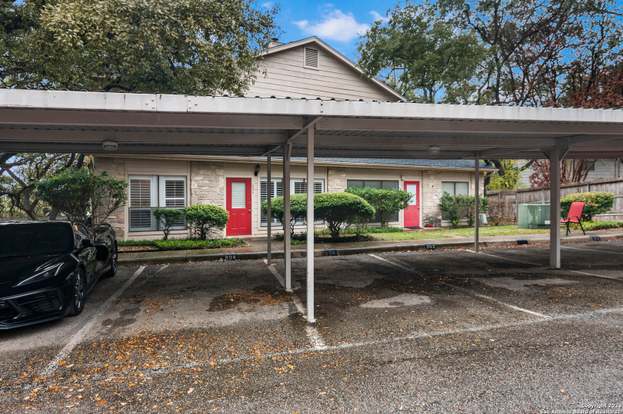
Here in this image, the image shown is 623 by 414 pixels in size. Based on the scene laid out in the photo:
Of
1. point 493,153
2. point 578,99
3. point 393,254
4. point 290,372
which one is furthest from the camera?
point 578,99

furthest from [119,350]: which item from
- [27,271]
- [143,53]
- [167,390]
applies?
[143,53]

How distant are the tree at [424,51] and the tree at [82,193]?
668 inches

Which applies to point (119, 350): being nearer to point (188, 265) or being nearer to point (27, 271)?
point (27, 271)

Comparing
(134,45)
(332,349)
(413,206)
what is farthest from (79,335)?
(413,206)

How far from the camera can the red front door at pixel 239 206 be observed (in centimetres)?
1287

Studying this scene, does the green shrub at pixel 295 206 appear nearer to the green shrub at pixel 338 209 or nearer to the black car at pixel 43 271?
the green shrub at pixel 338 209

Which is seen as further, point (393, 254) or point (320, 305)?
point (393, 254)

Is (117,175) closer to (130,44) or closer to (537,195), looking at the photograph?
(130,44)

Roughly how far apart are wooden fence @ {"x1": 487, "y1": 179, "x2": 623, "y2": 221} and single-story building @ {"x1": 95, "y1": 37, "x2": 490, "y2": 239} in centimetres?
276

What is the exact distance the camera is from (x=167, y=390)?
3123mm

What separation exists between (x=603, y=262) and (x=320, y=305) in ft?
24.0

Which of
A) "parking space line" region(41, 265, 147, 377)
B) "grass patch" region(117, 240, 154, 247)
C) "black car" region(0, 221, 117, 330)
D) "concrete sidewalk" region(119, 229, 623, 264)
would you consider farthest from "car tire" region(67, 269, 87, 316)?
"grass patch" region(117, 240, 154, 247)

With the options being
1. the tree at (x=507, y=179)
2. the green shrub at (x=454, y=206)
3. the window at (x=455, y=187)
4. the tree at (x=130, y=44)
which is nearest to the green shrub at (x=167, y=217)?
the tree at (x=130, y=44)

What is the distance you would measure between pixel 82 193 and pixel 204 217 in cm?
324
